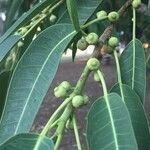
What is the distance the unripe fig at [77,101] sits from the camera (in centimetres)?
88

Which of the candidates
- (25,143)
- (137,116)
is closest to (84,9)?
(137,116)

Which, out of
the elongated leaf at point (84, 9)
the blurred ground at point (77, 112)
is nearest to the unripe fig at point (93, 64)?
the elongated leaf at point (84, 9)

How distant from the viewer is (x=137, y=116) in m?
1.01

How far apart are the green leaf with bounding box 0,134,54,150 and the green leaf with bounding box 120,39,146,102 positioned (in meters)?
0.34

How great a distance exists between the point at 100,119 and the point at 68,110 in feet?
0.22

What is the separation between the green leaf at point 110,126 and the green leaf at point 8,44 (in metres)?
0.25

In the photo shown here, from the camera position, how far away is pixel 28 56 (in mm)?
1039

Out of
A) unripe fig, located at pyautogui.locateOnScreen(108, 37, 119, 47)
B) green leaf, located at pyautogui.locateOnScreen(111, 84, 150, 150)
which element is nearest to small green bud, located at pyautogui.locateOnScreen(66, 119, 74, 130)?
green leaf, located at pyautogui.locateOnScreen(111, 84, 150, 150)

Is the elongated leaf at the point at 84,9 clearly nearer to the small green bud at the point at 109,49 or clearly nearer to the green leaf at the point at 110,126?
the small green bud at the point at 109,49

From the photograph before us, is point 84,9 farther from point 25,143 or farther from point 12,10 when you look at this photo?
point 12,10

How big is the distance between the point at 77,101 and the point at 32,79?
162 millimetres

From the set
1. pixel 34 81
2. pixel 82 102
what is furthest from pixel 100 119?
pixel 34 81

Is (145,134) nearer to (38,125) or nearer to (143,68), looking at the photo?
(143,68)

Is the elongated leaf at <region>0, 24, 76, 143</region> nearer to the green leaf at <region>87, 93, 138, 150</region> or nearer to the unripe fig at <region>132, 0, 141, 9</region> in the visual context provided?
the green leaf at <region>87, 93, 138, 150</region>
